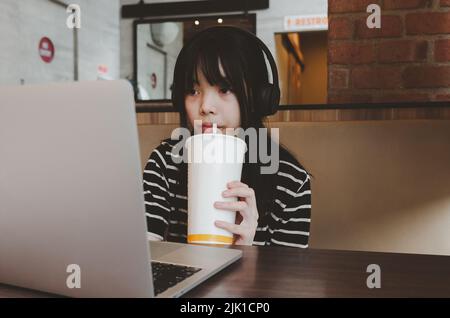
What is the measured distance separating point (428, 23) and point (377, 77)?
23cm

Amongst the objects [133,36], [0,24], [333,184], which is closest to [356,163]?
[333,184]

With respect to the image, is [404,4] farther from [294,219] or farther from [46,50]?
[46,50]

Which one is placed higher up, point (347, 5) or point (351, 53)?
point (347, 5)

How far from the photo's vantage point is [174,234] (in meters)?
1.28

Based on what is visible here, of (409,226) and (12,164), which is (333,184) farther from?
(12,164)

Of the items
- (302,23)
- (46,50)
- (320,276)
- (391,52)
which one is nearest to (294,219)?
(320,276)

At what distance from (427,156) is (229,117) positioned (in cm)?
58

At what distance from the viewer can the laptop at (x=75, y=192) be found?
44cm

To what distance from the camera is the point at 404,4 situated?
54.7 inches

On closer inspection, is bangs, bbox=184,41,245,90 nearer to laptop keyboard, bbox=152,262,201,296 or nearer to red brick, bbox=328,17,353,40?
red brick, bbox=328,17,353,40

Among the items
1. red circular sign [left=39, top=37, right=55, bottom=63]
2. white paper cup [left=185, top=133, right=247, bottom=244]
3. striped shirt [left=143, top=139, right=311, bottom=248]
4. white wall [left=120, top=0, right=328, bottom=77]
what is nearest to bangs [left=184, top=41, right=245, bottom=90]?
striped shirt [left=143, top=139, right=311, bottom=248]

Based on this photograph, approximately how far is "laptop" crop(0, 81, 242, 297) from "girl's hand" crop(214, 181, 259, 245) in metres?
0.24

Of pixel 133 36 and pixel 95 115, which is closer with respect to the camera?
pixel 95 115

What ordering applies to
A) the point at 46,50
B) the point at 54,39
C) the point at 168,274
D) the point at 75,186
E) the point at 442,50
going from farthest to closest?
the point at 54,39 < the point at 46,50 < the point at 442,50 < the point at 168,274 < the point at 75,186
